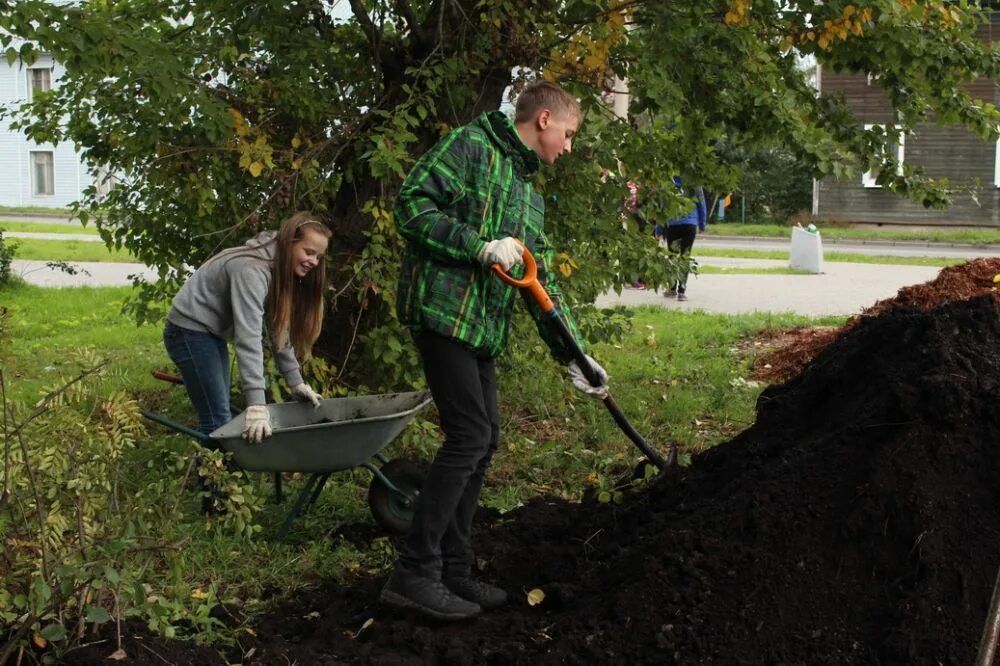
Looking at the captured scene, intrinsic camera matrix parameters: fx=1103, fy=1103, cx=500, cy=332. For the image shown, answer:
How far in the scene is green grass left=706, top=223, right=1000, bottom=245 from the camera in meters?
26.0

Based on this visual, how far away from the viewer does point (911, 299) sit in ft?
23.7

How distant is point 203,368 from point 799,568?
2.62m

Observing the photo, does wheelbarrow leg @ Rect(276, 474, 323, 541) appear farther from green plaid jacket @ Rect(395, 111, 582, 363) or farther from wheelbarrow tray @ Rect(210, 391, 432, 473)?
green plaid jacket @ Rect(395, 111, 582, 363)

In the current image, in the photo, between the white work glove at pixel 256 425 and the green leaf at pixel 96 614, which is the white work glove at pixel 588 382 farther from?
the green leaf at pixel 96 614

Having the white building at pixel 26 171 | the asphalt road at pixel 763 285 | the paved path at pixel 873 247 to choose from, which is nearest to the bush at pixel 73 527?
the asphalt road at pixel 763 285

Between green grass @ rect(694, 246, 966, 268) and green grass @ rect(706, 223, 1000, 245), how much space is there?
15.3 feet

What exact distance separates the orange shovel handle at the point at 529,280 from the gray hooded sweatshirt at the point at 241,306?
1.19 metres

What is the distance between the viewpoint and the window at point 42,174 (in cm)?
3956

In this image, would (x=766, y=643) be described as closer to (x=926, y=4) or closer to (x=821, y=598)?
(x=821, y=598)

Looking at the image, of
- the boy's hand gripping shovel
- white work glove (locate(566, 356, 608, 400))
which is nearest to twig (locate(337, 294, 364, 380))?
white work glove (locate(566, 356, 608, 400))

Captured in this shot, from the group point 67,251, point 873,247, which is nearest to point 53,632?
point 67,251

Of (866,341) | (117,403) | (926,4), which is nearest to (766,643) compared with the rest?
(866,341)

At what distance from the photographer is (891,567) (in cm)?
326

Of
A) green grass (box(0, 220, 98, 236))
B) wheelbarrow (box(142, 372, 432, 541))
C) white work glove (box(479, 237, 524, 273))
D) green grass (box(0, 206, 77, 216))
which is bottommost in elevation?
wheelbarrow (box(142, 372, 432, 541))
